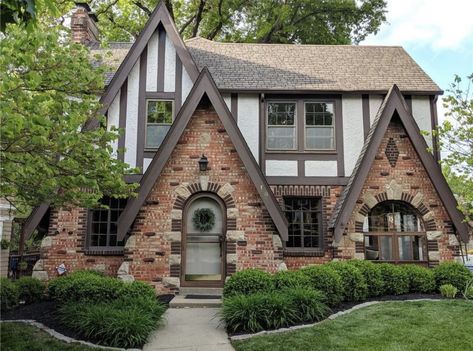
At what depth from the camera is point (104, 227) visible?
37.9 ft

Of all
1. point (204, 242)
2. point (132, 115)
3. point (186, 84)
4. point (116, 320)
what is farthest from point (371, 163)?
point (116, 320)

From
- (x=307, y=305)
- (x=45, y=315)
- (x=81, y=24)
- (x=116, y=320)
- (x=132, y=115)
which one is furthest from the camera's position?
(x=81, y=24)

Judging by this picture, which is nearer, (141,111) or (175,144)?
(175,144)

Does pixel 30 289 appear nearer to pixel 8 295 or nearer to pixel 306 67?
pixel 8 295

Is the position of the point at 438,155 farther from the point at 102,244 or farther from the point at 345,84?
the point at 102,244

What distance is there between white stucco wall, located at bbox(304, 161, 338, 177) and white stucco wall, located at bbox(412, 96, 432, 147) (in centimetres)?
278

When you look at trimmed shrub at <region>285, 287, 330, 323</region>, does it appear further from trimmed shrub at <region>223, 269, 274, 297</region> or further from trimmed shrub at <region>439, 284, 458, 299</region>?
trimmed shrub at <region>439, 284, 458, 299</region>

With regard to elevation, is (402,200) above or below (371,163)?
below

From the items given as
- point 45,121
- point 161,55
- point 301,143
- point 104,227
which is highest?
point 161,55

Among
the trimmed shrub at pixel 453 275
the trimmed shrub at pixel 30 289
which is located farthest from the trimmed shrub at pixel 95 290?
the trimmed shrub at pixel 453 275

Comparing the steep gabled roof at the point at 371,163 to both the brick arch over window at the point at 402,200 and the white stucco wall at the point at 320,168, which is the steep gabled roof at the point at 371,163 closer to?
the brick arch over window at the point at 402,200

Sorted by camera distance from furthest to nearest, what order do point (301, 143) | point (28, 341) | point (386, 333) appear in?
point (301, 143) → point (386, 333) → point (28, 341)

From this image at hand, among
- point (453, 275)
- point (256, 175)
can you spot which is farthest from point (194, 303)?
point (453, 275)

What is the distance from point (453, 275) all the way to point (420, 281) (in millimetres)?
755
